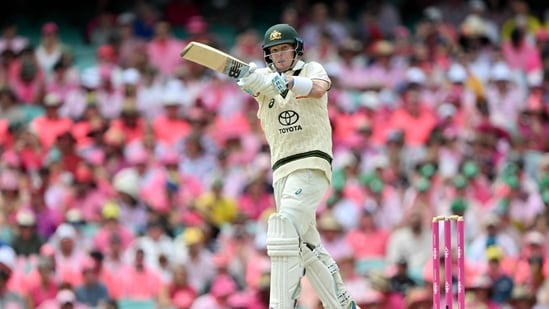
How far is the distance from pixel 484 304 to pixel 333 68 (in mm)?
6398

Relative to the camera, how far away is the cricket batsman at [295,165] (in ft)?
40.2

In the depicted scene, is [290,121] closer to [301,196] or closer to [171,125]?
[301,196]

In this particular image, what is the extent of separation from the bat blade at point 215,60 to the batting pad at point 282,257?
1241 mm

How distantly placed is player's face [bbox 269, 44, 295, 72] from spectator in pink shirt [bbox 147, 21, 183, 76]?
36.5 ft

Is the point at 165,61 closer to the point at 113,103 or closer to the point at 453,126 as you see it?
the point at 113,103

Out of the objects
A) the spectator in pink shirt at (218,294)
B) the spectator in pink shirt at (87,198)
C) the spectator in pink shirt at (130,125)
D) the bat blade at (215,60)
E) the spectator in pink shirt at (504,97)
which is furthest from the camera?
the spectator in pink shirt at (504,97)

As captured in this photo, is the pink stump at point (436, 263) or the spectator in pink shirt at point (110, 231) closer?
the pink stump at point (436, 263)

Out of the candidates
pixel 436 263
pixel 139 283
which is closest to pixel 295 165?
pixel 436 263

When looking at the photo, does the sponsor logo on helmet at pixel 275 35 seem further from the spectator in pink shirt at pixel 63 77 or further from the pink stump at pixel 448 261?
the spectator in pink shirt at pixel 63 77

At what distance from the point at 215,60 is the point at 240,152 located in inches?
360

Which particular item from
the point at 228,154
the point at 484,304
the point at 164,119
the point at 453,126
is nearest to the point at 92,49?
the point at 164,119

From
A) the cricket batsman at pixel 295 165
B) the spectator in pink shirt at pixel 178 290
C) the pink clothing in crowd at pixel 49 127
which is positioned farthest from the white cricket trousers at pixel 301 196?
the pink clothing in crowd at pixel 49 127

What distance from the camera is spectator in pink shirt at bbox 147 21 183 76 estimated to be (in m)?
23.7

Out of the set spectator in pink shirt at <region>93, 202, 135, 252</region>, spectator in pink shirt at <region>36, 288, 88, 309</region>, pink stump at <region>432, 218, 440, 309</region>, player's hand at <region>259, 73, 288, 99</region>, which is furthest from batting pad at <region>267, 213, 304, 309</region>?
spectator in pink shirt at <region>93, 202, 135, 252</region>
